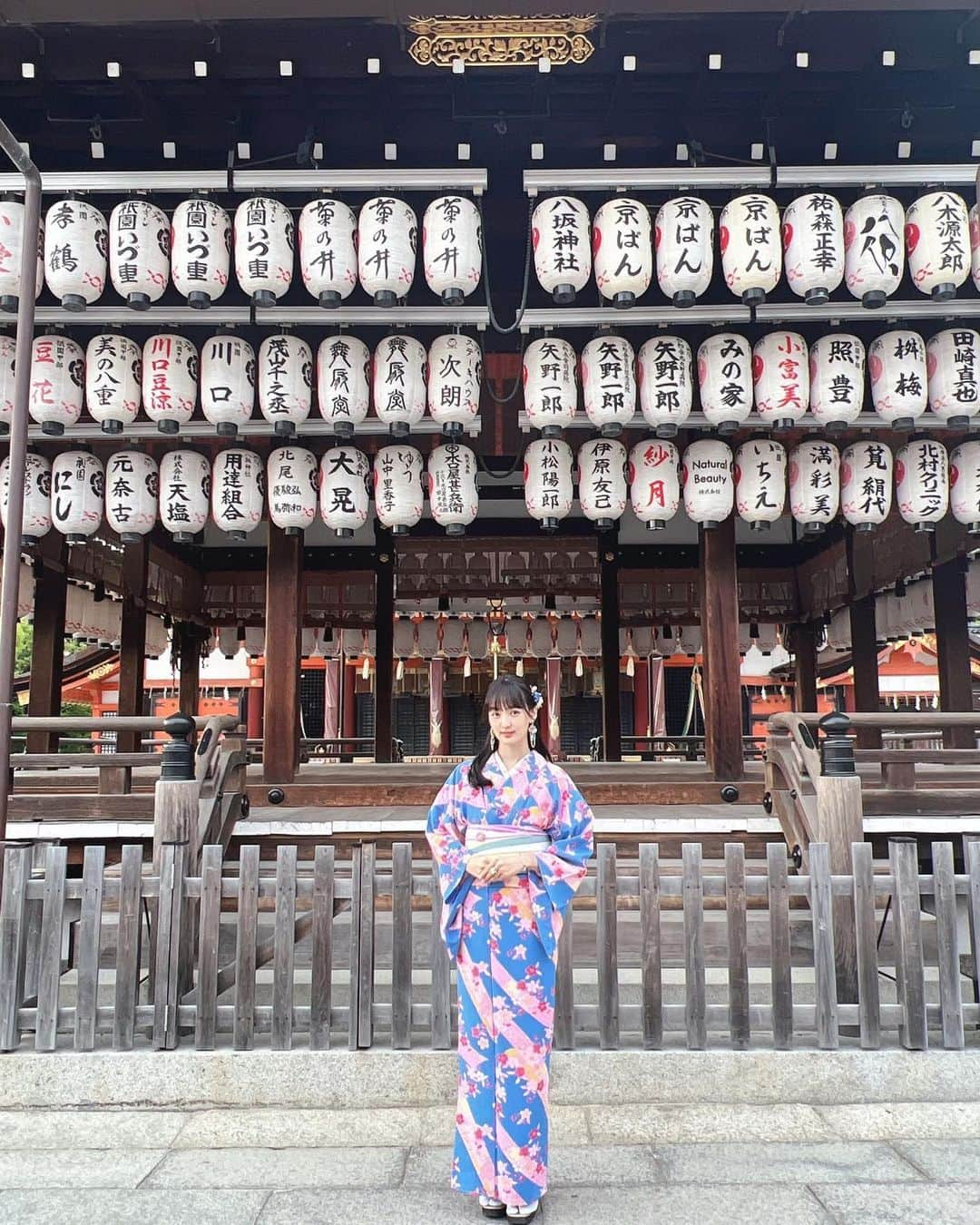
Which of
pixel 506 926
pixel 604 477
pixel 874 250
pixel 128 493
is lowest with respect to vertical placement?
pixel 506 926

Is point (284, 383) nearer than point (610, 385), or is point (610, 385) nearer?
point (610, 385)

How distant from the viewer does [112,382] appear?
7230 millimetres

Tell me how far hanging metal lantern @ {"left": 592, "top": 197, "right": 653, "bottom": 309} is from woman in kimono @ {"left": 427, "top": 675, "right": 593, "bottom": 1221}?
429 centimetres

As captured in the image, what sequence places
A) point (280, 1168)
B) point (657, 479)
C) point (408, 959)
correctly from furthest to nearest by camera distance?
point (657, 479) < point (408, 959) < point (280, 1168)

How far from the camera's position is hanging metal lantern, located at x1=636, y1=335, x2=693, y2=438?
23.5ft

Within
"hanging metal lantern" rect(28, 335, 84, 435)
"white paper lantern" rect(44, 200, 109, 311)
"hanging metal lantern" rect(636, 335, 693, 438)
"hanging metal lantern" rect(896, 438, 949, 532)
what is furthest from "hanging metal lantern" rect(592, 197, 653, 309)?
"hanging metal lantern" rect(28, 335, 84, 435)

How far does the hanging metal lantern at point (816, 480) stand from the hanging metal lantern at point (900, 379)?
0.61 meters

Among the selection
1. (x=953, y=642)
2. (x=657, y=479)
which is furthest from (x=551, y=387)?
(x=953, y=642)

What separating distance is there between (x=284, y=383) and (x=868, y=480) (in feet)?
17.2

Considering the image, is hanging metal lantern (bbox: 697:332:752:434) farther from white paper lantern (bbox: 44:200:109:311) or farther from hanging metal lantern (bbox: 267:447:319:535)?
white paper lantern (bbox: 44:200:109:311)

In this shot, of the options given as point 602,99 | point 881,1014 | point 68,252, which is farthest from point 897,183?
point 68,252

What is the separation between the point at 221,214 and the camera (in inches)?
273

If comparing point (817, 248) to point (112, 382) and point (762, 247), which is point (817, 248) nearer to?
point (762, 247)

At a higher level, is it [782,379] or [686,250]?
[686,250]
